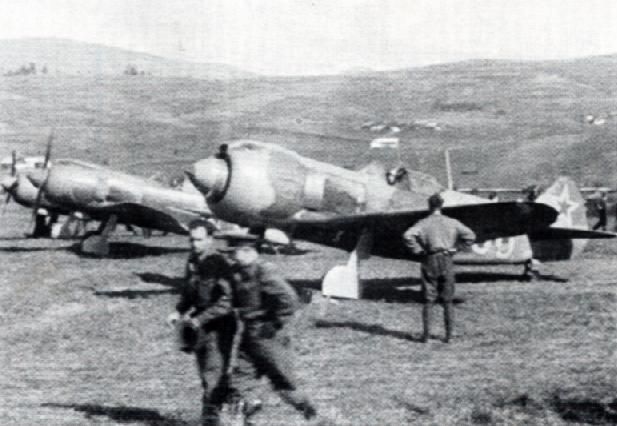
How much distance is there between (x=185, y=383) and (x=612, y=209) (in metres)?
20.6

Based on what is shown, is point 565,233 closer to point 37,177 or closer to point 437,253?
point 437,253

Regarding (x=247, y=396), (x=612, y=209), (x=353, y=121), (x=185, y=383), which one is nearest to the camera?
(x=247, y=396)

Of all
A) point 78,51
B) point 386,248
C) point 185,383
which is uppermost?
point 78,51

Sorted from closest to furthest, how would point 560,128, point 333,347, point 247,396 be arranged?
point 247,396
point 333,347
point 560,128

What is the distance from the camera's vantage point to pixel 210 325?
5.45m

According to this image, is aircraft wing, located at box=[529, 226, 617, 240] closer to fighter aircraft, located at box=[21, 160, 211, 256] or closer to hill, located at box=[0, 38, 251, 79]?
fighter aircraft, located at box=[21, 160, 211, 256]

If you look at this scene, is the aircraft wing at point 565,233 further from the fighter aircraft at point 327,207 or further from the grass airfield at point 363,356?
the fighter aircraft at point 327,207

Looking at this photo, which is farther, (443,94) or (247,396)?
(443,94)

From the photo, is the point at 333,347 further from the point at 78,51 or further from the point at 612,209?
the point at 78,51

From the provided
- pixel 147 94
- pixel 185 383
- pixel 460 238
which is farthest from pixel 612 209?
pixel 147 94

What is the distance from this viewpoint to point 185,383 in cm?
711

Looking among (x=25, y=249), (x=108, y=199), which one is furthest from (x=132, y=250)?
(x=25, y=249)

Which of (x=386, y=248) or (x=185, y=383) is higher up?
(x=386, y=248)

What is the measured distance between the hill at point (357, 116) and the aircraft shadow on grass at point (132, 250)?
23.9m
